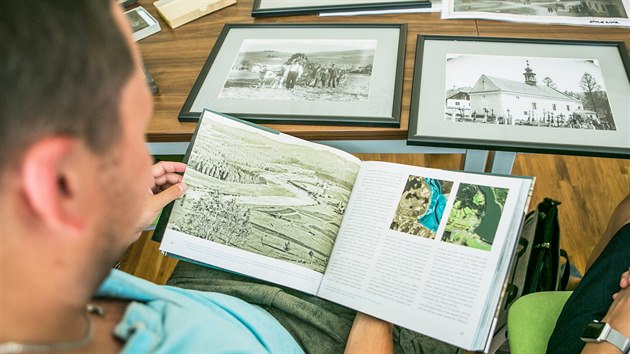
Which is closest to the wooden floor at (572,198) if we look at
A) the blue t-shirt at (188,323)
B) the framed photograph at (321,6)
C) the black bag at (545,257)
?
the black bag at (545,257)

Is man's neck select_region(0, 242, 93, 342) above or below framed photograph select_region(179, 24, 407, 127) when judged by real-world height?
below

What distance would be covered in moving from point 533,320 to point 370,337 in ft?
1.11

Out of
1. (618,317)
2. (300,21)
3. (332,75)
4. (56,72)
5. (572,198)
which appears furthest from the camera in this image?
(572,198)

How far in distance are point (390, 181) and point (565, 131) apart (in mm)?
308

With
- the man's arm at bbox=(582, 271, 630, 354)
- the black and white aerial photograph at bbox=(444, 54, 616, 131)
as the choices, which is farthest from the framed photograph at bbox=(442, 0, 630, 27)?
the man's arm at bbox=(582, 271, 630, 354)

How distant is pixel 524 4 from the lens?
1087 millimetres

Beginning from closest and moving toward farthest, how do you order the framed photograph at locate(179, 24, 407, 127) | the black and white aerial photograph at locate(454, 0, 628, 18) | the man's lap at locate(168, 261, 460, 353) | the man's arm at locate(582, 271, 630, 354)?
the man's arm at locate(582, 271, 630, 354) → the man's lap at locate(168, 261, 460, 353) → the framed photograph at locate(179, 24, 407, 127) → the black and white aerial photograph at locate(454, 0, 628, 18)

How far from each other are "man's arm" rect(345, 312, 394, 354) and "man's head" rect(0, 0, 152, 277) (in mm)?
456

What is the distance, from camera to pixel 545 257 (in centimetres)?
114

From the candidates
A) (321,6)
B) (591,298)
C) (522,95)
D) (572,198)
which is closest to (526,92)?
(522,95)

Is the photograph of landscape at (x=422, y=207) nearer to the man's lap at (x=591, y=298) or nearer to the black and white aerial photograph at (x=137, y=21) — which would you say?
the man's lap at (x=591, y=298)

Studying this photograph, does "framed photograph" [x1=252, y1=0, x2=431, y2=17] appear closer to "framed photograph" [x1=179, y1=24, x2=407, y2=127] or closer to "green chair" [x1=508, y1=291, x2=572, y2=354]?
"framed photograph" [x1=179, y1=24, x2=407, y2=127]

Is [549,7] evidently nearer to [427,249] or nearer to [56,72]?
[427,249]

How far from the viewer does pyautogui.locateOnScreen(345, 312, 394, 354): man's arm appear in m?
0.77
